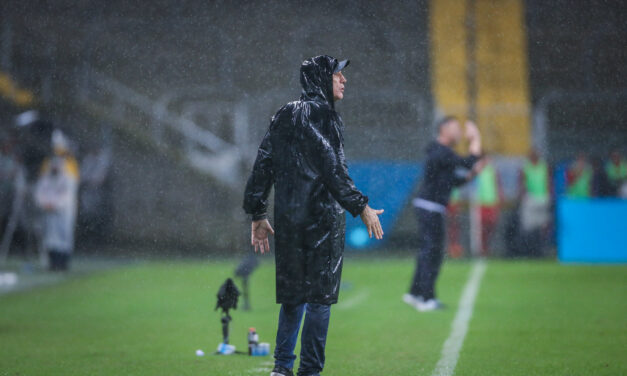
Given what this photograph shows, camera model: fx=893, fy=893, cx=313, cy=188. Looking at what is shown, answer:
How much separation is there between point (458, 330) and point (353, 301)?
2.51 m

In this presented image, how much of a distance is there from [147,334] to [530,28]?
47.5 feet

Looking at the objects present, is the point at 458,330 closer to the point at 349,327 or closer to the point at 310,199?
the point at 349,327

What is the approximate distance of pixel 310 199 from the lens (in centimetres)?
480

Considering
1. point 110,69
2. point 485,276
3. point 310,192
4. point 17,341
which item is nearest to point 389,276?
point 485,276

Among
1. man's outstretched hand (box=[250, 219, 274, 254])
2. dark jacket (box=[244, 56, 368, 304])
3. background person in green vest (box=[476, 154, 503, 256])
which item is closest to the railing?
background person in green vest (box=[476, 154, 503, 256])

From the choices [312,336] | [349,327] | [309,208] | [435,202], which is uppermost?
[435,202]

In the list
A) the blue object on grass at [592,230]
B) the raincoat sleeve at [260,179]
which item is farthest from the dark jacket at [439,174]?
the blue object on grass at [592,230]

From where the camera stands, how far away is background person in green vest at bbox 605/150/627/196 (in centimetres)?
1600

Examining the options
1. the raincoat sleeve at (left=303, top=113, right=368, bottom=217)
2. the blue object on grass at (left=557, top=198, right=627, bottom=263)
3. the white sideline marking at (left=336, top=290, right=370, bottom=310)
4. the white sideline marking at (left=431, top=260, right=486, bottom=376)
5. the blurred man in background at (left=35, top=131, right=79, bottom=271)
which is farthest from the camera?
the blue object on grass at (left=557, top=198, right=627, bottom=263)

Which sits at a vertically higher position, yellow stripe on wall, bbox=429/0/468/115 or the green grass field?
yellow stripe on wall, bbox=429/0/468/115

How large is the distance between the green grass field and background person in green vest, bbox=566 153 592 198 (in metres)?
3.45

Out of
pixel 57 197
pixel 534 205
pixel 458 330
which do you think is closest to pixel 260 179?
pixel 458 330

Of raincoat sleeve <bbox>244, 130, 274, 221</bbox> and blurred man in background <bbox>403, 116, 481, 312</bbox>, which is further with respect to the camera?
blurred man in background <bbox>403, 116, 481, 312</bbox>

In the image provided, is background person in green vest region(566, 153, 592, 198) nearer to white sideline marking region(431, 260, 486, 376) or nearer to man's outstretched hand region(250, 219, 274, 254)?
white sideline marking region(431, 260, 486, 376)
